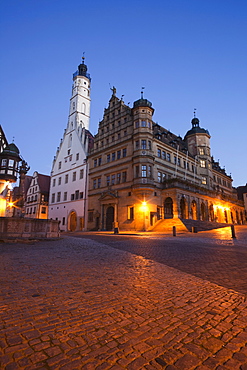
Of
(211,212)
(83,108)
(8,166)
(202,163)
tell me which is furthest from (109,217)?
(83,108)

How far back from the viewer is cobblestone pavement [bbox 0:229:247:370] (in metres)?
1.91

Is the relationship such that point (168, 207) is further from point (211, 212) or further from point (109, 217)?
point (211, 212)

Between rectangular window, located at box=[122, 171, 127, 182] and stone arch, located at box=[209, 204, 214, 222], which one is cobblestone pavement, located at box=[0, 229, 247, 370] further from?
stone arch, located at box=[209, 204, 214, 222]

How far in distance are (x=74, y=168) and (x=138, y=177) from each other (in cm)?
1777

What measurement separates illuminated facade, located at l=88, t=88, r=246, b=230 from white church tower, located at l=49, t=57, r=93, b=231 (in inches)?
97.8

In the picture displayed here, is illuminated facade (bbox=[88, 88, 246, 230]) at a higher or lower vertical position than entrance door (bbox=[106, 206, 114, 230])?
higher

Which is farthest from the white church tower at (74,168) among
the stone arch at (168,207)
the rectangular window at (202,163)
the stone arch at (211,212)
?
the rectangular window at (202,163)

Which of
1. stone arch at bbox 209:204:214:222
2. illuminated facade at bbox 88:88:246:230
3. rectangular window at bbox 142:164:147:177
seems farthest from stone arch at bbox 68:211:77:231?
stone arch at bbox 209:204:214:222

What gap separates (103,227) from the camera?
104 feet

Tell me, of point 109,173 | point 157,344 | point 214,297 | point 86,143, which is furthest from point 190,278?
point 86,143

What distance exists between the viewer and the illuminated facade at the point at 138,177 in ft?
93.7

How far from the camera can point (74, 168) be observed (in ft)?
134

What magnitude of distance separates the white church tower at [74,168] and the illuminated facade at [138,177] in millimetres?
2485

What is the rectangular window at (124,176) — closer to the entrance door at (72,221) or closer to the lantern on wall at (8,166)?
the entrance door at (72,221)
